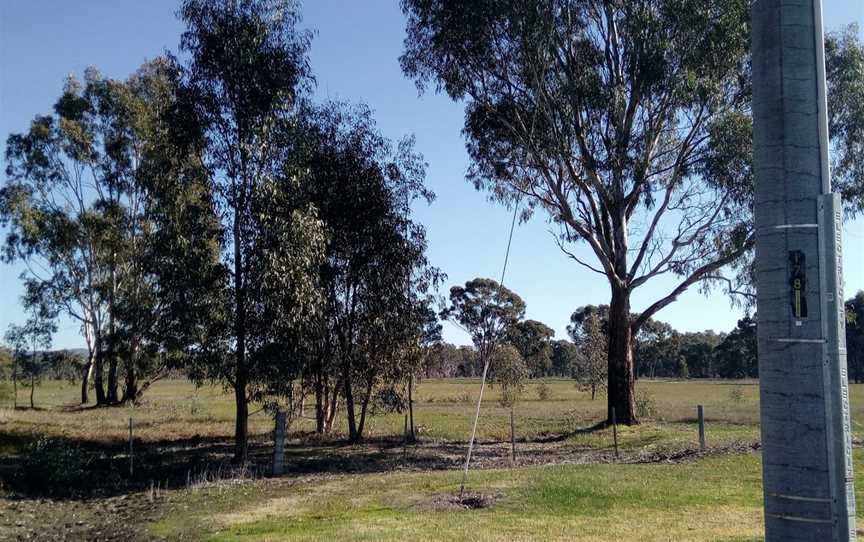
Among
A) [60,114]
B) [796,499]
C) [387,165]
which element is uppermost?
[60,114]

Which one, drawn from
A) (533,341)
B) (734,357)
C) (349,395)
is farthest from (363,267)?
(734,357)

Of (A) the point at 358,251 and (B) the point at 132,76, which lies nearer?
(A) the point at 358,251

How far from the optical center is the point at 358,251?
71.3 ft

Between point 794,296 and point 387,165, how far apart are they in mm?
18914

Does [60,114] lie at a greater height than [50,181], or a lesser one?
greater

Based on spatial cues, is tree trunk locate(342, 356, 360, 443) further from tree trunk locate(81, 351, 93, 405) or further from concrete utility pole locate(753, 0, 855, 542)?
tree trunk locate(81, 351, 93, 405)

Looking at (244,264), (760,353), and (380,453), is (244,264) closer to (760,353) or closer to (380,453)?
(380,453)

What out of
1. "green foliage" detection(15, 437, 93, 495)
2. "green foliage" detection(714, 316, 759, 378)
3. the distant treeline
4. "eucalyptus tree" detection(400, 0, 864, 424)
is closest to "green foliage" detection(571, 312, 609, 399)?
the distant treeline

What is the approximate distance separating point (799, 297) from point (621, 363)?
72.6 feet

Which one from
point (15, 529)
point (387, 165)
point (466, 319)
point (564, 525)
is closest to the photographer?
point (564, 525)

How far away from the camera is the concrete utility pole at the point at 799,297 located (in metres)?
3.50

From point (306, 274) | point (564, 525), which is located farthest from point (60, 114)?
point (564, 525)

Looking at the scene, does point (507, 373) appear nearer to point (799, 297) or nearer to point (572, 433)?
point (572, 433)

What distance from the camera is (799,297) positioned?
3.57 metres
